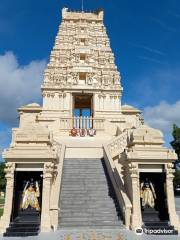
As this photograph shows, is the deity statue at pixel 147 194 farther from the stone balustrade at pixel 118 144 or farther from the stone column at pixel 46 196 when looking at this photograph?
the stone balustrade at pixel 118 144

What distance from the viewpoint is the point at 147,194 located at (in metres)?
13.1

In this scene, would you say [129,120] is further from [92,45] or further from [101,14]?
[101,14]

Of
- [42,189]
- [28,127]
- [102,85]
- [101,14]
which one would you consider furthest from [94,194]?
[101,14]

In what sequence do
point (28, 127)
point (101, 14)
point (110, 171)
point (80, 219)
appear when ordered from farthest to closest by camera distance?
point (101, 14)
point (110, 171)
point (28, 127)
point (80, 219)

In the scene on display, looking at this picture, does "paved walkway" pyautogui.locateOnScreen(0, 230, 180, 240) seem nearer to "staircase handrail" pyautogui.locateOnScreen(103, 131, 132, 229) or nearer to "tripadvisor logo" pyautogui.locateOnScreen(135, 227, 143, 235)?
"tripadvisor logo" pyautogui.locateOnScreen(135, 227, 143, 235)

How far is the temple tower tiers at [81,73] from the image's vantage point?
3067cm

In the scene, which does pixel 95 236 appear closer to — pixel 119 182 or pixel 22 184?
pixel 119 182

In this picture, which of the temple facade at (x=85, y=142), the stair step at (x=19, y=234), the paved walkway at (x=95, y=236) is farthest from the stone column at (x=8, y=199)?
the paved walkway at (x=95, y=236)

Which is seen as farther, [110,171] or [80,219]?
[110,171]

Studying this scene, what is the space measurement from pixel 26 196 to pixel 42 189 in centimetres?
87

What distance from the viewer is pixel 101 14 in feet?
122

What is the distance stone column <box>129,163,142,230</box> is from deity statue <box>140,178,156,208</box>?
54 centimetres

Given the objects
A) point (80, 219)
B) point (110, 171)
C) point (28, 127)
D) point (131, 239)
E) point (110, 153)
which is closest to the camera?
point (131, 239)

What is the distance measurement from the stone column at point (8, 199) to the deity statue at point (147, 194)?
→ 6.65 metres
